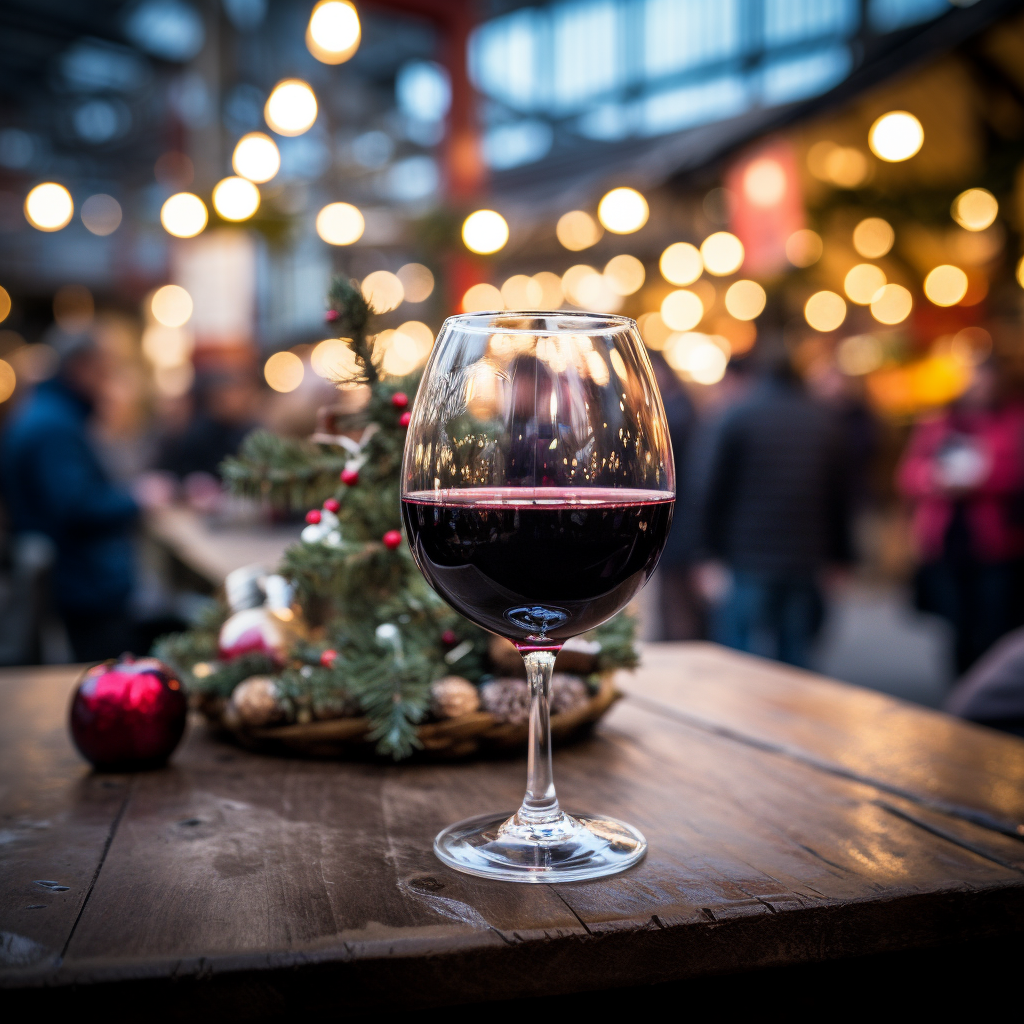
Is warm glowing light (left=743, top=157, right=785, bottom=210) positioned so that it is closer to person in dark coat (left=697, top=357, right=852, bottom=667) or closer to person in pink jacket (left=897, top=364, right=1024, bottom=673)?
person in pink jacket (left=897, top=364, right=1024, bottom=673)

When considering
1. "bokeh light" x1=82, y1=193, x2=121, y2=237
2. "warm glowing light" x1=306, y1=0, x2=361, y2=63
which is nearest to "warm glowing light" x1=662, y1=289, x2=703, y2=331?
"warm glowing light" x1=306, y1=0, x2=361, y2=63

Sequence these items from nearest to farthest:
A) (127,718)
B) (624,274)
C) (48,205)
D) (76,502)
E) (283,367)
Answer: (127,718) < (76,502) < (48,205) < (624,274) < (283,367)

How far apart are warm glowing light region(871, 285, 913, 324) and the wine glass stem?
8.12 m

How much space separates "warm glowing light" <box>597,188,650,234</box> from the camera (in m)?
5.76

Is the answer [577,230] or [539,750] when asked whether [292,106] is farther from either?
[539,750]

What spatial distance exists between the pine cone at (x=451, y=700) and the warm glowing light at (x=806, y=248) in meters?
7.13

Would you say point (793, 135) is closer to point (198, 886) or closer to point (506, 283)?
point (198, 886)

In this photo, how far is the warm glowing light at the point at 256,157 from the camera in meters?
4.55

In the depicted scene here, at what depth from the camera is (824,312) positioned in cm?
891

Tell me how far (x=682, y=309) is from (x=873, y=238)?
255 centimetres

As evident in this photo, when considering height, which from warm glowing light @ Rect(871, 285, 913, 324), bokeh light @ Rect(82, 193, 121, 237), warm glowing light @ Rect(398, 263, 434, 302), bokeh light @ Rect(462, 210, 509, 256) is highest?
bokeh light @ Rect(82, 193, 121, 237)

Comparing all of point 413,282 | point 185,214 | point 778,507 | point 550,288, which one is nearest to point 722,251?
point 185,214

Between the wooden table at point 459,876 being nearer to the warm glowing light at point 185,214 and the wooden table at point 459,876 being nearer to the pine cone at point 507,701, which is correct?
the pine cone at point 507,701

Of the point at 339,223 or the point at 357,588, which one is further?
the point at 339,223
